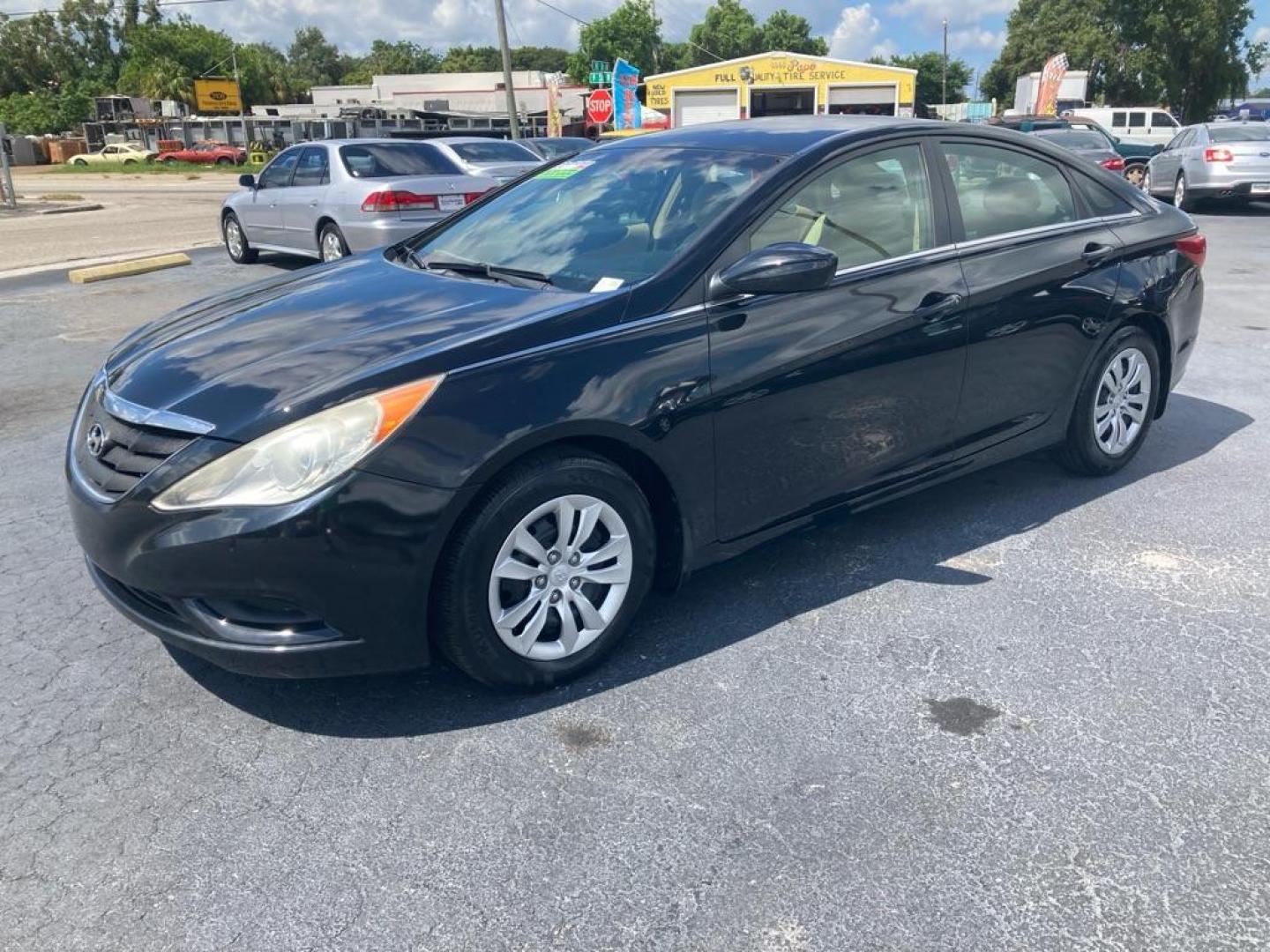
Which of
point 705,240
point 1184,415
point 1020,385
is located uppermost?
point 705,240

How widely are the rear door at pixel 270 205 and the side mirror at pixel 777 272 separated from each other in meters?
9.93

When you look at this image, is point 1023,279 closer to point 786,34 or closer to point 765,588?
point 765,588

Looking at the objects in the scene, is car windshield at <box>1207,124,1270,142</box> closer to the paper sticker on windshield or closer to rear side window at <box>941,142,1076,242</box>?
rear side window at <box>941,142,1076,242</box>

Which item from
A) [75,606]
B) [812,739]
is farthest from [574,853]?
[75,606]

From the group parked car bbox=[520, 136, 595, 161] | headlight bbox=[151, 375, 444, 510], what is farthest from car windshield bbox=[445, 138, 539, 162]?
headlight bbox=[151, 375, 444, 510]

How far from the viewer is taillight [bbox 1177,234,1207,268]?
5039 millimetres

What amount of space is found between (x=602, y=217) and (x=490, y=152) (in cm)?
1056

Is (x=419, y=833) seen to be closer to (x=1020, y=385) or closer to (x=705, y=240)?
(x=705, y=240)

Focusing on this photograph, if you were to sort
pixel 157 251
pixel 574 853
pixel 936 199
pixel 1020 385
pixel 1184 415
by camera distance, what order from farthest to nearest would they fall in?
pixel 157 251
pixel 1184 415
pixel 1020 385
pixel 936 199
pixel 574 853

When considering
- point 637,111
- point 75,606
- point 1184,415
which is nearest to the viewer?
point 75,606

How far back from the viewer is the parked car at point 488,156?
1241cm

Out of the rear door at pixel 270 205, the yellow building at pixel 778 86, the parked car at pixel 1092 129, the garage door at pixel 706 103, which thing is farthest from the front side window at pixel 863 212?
the garage door at pixel 706 103

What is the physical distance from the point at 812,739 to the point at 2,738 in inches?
90.5

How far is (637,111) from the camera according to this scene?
38.6 meters
